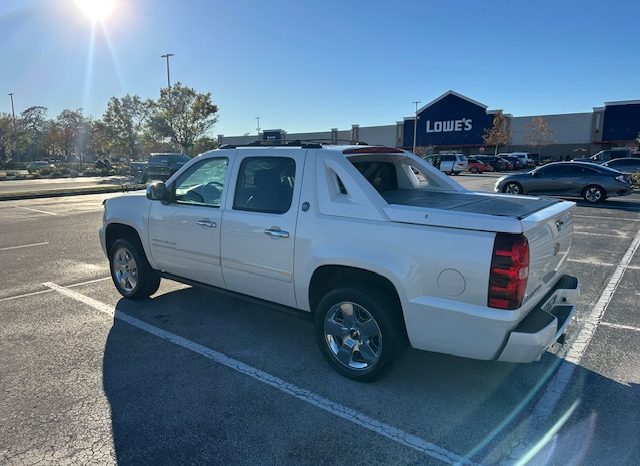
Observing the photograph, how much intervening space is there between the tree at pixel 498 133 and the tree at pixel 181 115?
32.3m

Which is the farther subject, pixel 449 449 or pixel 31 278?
pixel 31 278

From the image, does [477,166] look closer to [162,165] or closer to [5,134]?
[162,165]

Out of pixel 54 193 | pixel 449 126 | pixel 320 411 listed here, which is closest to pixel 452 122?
pixel 449 126

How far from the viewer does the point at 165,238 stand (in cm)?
491

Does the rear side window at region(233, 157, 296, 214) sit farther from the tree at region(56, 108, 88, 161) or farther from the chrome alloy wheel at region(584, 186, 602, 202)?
the tree at region(56, 108, 88, 161)

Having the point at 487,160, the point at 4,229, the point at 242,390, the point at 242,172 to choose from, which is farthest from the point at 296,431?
the point at 487,160

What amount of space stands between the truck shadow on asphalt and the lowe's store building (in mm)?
48481

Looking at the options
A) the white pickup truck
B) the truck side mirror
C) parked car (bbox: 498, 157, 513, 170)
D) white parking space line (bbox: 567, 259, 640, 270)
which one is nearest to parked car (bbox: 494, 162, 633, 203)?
white parking space line (bbox: 567, 259, 640, 270)

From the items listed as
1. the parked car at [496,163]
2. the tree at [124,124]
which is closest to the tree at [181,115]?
the tree at [124,124]

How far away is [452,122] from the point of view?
2318 inches

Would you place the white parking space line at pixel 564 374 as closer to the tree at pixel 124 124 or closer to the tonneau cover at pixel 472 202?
the tonneau cover at pixel 472 202

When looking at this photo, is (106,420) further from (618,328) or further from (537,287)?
(618,328)

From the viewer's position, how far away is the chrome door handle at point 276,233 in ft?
12.5

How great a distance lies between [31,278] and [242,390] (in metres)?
4.70
